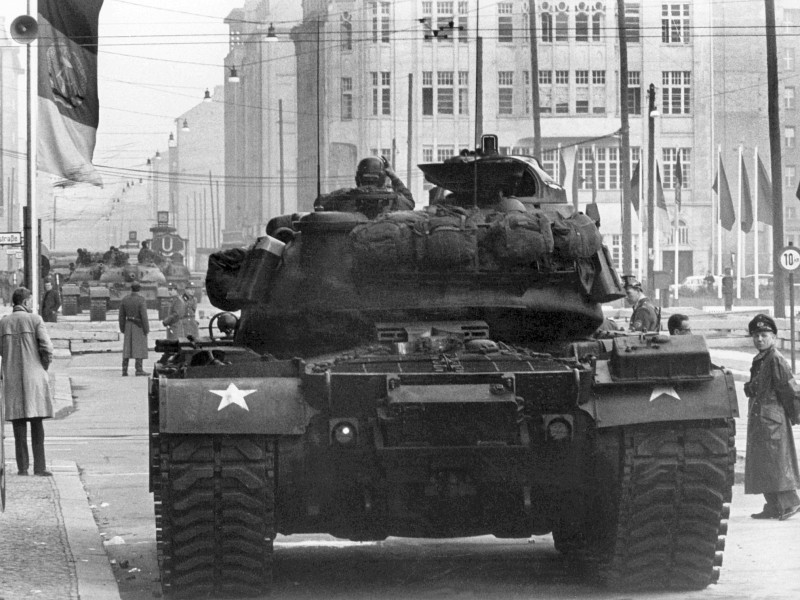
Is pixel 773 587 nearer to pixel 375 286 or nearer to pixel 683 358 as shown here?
pixel 683 358

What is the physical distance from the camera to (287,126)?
96562 millimetres

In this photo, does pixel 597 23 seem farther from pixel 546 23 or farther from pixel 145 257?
pixel 145 257

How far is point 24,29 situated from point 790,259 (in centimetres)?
1321

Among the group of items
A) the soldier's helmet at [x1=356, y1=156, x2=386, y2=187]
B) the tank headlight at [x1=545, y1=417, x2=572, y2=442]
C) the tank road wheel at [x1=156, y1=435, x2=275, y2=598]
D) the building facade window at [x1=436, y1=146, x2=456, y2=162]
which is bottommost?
the tank road wheel at [x1=156, y1=435, x2=275, y2=598]

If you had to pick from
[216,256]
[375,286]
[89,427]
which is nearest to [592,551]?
[375,286]

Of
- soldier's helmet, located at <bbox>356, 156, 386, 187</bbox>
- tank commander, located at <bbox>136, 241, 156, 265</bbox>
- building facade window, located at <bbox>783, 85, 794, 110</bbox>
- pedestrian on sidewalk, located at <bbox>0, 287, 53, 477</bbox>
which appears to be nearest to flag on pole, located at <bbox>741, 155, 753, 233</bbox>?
tank commander, located at <bbox>136, 241, 156, 265</bbox>

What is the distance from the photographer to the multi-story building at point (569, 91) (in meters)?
77.3

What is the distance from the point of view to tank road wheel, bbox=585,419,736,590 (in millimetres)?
9281

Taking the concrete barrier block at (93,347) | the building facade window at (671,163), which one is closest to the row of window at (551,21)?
the building facade window at (671,163)

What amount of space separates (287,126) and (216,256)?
281ft

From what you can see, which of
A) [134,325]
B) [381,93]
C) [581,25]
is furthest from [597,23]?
[134,325]

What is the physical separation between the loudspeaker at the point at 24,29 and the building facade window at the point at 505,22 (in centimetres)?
5521

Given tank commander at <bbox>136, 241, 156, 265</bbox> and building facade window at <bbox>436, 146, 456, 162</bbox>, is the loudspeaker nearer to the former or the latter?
tank commander at <bbox>136, 241, 156, 265</bbox>

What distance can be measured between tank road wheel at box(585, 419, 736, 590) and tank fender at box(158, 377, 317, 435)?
1.65 metres
